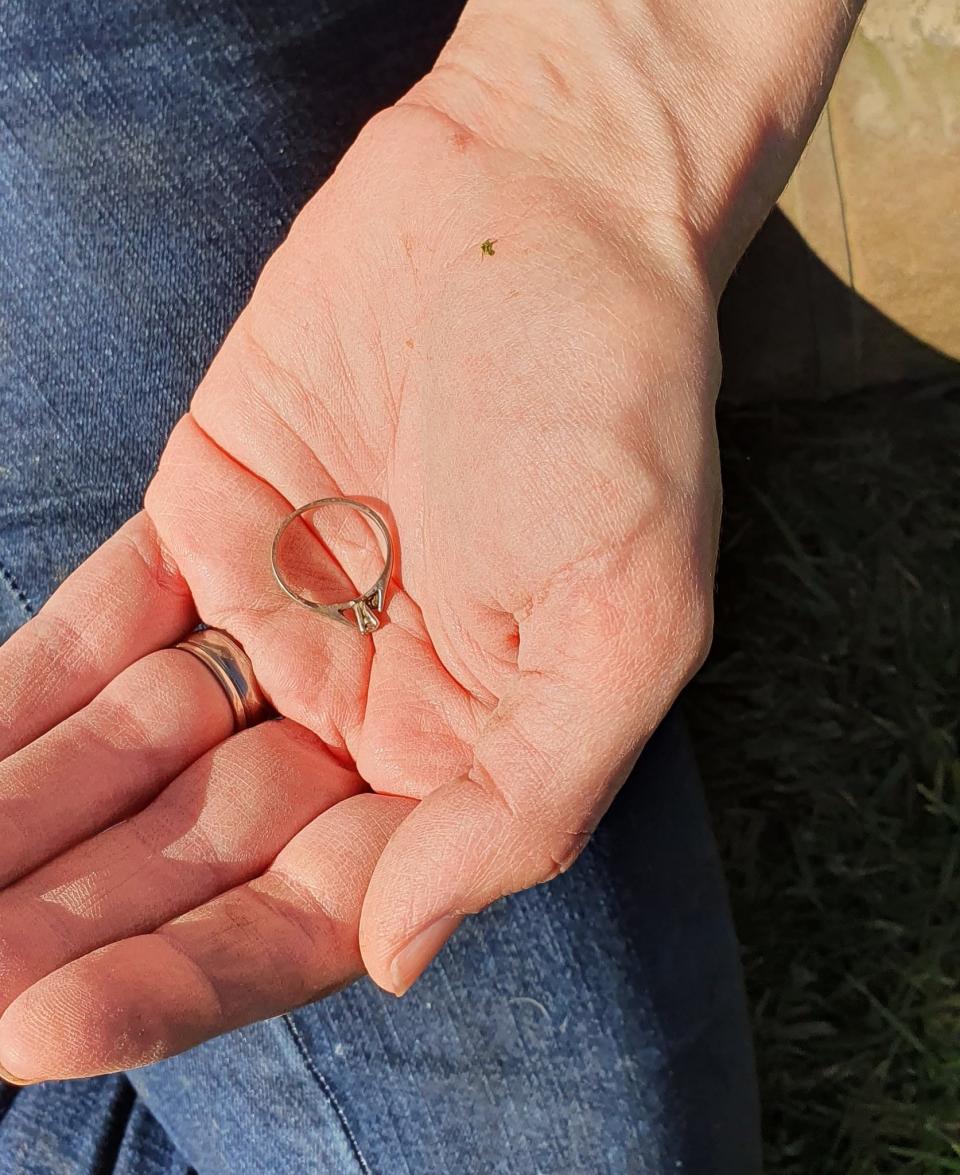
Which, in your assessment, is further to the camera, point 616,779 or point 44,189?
point 44,189

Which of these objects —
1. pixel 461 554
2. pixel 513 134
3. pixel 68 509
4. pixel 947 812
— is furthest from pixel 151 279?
pixel 947 812

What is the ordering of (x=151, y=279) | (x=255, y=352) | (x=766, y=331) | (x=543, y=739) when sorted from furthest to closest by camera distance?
(x=766, y=331), (x=151, y=279), (x=255, y=352), (x=543, y=739)

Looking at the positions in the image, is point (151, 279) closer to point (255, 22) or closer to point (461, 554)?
point (255, 22)

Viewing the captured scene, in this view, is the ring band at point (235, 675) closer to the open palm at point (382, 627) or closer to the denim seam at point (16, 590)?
the open palm at point (382, 627)

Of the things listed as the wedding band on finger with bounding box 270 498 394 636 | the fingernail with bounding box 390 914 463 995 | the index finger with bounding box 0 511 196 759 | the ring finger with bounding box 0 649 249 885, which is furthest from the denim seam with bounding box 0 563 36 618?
the fingernail with bounding box 390 914 463 995

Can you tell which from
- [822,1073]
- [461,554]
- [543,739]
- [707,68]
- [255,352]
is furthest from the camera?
[822,1073]

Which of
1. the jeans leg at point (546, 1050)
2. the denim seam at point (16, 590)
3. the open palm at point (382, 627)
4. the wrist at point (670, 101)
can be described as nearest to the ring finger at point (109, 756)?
the open palm at point (382, 627)
